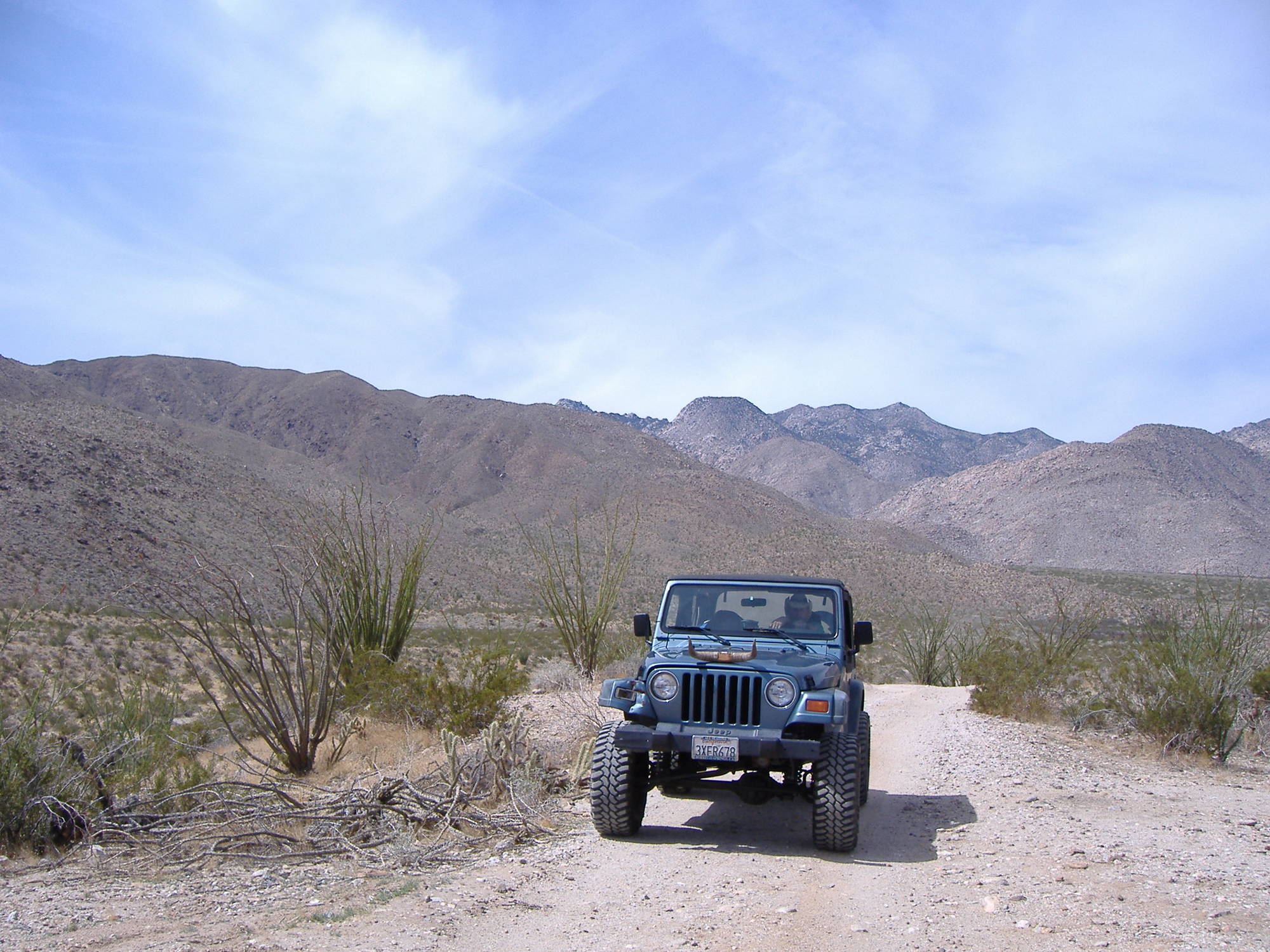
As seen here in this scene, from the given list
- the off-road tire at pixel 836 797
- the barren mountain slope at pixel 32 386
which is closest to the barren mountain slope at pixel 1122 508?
the barren mountain slope at pixel 32 386

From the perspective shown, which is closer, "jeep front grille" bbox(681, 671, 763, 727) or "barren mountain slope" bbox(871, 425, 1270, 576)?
"jeep front grille" bbox(681, 671, 763, 727)

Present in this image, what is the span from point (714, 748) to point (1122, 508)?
9926 cm

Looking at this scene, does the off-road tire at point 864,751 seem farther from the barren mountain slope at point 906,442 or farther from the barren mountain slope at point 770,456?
the barren mountain slope at point 906,442

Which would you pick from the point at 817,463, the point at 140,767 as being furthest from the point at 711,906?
the point at 817,463

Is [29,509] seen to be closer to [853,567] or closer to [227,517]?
[227,517]

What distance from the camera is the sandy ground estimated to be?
540 centimetres

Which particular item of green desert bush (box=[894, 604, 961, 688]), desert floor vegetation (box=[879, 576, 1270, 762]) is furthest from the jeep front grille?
green desert bush (box=[894, 604, 961, 688])

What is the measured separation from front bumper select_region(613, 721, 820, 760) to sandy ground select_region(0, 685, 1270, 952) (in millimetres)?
754

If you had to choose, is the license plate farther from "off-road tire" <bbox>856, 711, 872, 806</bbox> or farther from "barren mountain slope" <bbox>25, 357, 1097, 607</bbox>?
"barren mountain slope" <bbox>25, 357, 1097, 607</bbox>

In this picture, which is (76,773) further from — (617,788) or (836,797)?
(836,797)

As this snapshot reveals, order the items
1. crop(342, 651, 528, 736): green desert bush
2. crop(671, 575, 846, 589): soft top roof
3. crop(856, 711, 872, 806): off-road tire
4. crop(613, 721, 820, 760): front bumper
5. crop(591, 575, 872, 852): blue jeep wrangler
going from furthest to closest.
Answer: crop(342, 651, 528, 736): green desert bush, crop(671, 575, 846, 589): soft top roof, crop(856, 711, 872, 806): off-road tire, crop(591, 575, 872, 852): blue jeep wrangler, crop(613, 721, 820, 760): front bumper

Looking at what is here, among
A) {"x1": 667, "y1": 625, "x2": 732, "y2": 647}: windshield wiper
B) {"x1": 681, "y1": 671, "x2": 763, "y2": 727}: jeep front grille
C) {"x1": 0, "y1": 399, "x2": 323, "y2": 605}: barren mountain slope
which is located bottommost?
{"x1": 681, "y1": 671, "x2": 763, "y2": 727}: jeep front grille

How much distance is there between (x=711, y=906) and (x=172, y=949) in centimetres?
292

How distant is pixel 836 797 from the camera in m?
7.15
